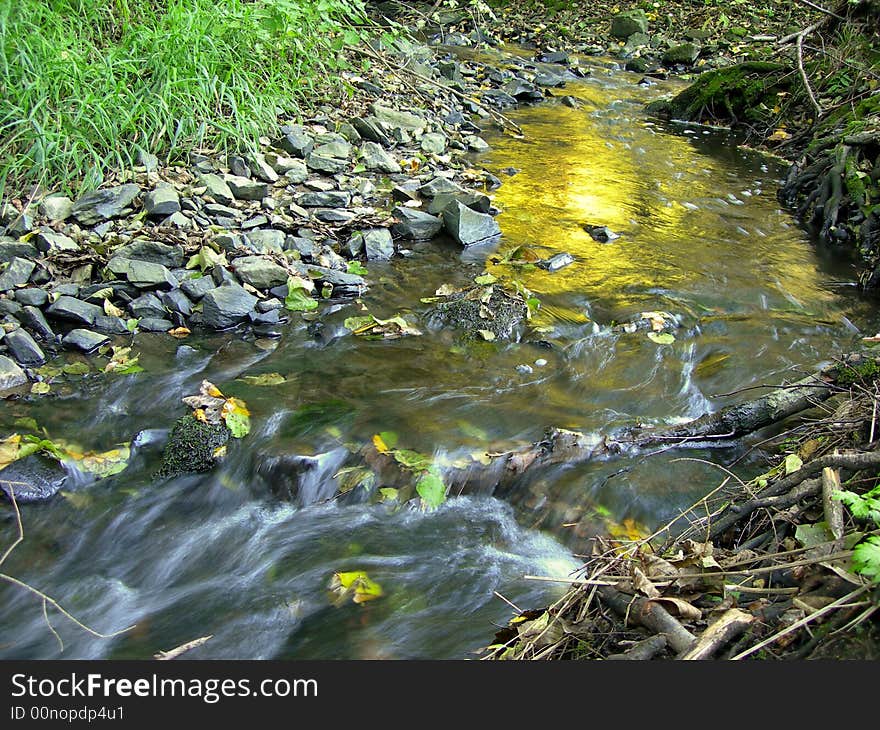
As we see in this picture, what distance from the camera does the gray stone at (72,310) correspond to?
208 inches

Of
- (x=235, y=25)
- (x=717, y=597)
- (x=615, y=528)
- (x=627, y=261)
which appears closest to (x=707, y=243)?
(x=627, y=261)

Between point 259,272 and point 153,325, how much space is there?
87 cm

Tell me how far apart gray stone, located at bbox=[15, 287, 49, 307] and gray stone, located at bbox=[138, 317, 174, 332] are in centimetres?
64

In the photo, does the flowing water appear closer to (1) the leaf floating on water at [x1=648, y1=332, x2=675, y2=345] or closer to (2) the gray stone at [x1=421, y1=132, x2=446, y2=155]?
(1) the leaf floating on water at [x1=648, y1=332, x2=675, y2=345]

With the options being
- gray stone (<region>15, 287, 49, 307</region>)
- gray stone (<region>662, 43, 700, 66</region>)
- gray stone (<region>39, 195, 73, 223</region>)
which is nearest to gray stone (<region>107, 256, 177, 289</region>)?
gray stone (<region>15, 287, 49, 307</region>)

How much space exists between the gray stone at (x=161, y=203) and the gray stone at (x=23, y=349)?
159 cm

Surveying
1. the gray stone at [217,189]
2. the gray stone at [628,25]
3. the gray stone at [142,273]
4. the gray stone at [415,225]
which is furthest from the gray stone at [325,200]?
the gray stone at [628,25]

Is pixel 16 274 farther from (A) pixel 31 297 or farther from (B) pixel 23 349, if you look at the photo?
(B) pixel 23 349

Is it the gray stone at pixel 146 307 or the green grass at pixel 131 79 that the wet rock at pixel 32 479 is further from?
the green grass at pixel 131 79

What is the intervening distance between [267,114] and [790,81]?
740 centimetres

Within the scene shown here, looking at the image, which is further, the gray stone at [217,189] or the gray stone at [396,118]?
the gray stone at [396,118]

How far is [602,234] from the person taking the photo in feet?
24.0

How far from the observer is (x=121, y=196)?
245 inches

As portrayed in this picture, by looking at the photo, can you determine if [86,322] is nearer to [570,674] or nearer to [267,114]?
[267,114]
